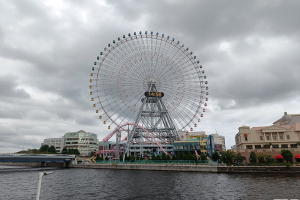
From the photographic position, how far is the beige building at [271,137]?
280 ft

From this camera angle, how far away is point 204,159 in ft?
238

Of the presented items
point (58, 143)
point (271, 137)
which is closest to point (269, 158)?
point (271, 137)

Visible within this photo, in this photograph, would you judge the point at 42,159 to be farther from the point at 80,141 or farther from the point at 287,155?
the point at 287,155

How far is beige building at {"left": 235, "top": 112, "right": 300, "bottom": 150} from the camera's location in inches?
3356

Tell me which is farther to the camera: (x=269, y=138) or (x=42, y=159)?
(x=42, y=159)

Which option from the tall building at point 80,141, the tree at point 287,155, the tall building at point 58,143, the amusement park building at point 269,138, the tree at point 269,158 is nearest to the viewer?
the tree at point 269,158

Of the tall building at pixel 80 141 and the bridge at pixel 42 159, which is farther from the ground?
the tall building at pixel 80 141

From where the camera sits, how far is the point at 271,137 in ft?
289

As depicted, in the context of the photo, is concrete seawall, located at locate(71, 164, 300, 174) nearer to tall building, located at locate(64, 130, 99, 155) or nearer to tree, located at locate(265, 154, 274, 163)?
tree, located at locate(265, 154, 274, 163)

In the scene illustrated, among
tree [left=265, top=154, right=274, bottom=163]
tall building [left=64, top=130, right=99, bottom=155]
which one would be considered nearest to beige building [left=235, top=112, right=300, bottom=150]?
tree [left=265, top=154, right=274, bottom=163]

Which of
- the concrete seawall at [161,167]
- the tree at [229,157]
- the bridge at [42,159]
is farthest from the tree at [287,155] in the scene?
the bridge at [42,159]

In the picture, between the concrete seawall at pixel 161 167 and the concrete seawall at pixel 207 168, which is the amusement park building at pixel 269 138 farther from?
the concrete seawall at pixel 161 167

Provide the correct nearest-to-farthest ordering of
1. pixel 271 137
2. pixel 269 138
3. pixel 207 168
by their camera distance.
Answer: pixel 207 168
pixel 271 137
pixel 269 138

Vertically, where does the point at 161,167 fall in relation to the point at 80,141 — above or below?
below
